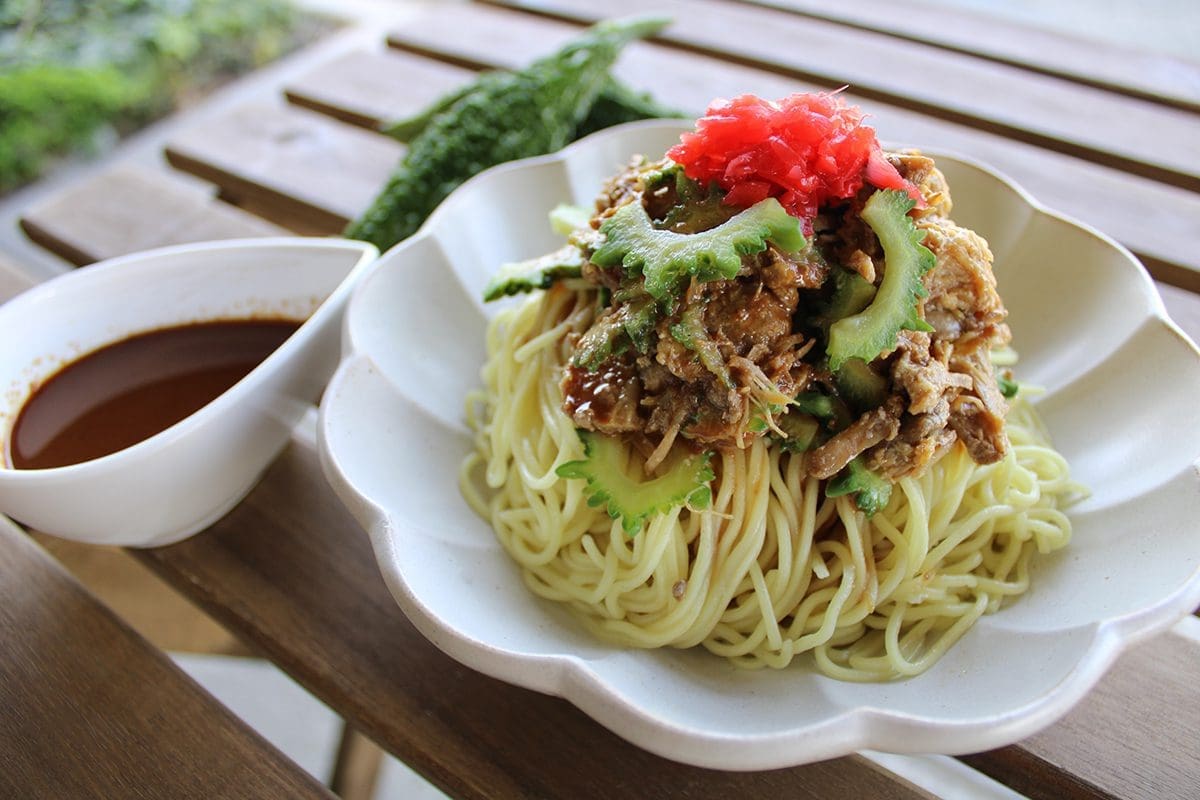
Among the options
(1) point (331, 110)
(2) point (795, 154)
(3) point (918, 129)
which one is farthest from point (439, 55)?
(2) point (795, 154)

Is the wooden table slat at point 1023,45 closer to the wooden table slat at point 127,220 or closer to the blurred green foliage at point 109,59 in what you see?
the wooden table slat at point 127,220

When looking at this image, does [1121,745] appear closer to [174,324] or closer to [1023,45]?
[174,324]

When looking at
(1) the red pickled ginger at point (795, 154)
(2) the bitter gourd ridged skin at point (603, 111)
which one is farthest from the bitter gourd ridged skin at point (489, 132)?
(1) the red pickled ginger at point (795, 154)

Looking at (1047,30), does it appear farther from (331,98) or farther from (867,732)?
(867,732)

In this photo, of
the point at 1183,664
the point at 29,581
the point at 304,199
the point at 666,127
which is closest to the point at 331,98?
the point at 304,199

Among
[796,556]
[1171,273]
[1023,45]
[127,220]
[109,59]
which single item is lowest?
[109,59]

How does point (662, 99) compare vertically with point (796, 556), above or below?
above
